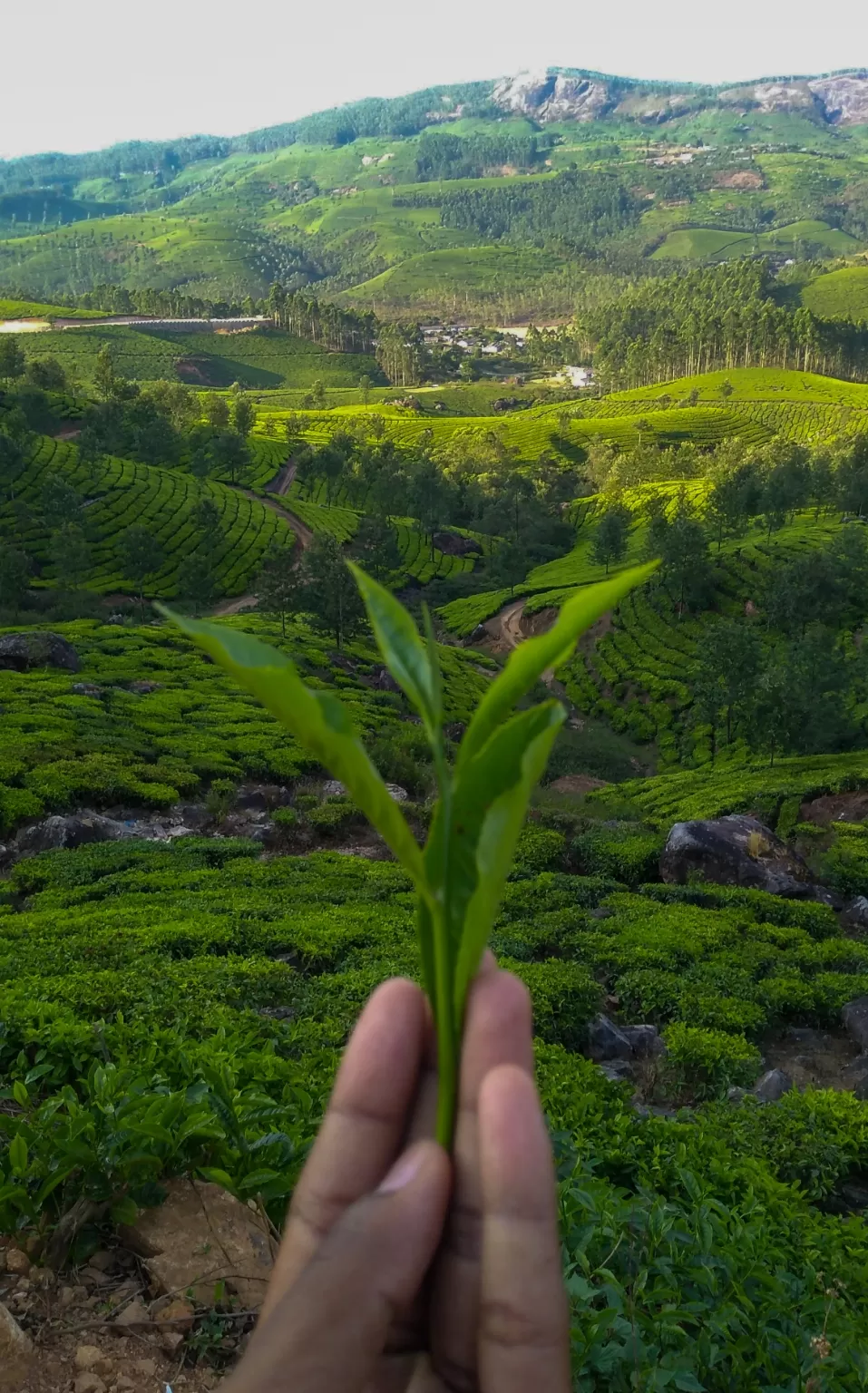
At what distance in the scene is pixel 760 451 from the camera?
7956 centimetres

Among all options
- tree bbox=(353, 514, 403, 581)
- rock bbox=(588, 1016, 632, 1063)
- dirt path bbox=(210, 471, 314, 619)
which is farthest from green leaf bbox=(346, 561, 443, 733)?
tree bbox=(353, 514, 403, 581)

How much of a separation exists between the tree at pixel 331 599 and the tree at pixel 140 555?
35.2ft

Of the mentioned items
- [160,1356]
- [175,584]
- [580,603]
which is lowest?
[175,584]

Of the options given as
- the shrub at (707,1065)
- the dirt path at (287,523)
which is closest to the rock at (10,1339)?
the shrub at (707,1065)

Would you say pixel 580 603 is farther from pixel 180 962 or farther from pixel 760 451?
pixel 760 451

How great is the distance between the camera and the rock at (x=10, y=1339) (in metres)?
2.56

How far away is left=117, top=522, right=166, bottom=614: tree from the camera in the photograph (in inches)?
1907

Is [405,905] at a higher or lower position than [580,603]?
lower

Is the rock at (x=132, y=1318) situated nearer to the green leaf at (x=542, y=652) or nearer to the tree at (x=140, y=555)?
the green leaf at (x=542, y=652)

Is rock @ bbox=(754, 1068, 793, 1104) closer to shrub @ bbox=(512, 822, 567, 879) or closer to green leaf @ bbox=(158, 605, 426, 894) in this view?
shrub @ bbox=(512, 822, 567, 879)

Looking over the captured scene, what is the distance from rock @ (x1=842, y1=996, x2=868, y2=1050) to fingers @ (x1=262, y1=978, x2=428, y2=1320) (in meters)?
9.82

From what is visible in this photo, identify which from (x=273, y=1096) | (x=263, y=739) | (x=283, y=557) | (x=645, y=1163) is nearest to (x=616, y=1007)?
(x=645, y=1163)

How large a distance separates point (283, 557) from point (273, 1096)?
41.5m

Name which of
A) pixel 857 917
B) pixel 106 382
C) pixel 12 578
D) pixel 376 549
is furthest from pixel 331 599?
pixel 106 382
